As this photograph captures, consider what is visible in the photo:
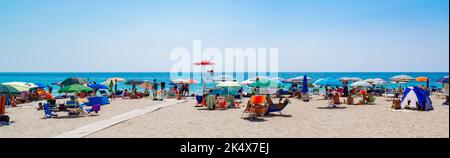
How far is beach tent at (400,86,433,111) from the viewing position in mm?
15344

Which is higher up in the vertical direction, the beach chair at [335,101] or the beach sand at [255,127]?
the beach chair at [335,101]

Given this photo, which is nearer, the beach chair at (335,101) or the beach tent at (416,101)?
the beach tent at (416,101)

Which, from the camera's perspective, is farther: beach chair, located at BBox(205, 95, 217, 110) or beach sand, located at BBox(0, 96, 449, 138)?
beach chair, located at BBox(205, 95, 217, 110)

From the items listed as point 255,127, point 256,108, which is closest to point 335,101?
point 256,108

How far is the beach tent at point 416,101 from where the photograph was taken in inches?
604

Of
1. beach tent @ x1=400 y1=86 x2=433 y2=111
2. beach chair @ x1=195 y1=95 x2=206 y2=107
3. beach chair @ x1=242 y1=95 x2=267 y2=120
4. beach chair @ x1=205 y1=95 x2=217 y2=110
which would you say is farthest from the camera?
beach chair @ x1=195 y1=95 x2=206 y2=107

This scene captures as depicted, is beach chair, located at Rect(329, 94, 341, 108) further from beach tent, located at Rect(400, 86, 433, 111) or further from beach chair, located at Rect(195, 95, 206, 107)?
beach chair, located at Rect(195, 95, 206, 107)

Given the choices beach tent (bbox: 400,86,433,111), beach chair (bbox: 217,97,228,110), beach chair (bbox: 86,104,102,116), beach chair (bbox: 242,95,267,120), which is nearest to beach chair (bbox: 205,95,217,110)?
beach chair (bbox: 217,97,228,110)

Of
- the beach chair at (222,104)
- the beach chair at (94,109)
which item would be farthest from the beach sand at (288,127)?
the beach chair at (222,104)

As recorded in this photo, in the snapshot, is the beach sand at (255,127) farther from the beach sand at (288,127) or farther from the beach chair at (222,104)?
the beach chair at (222,104)
